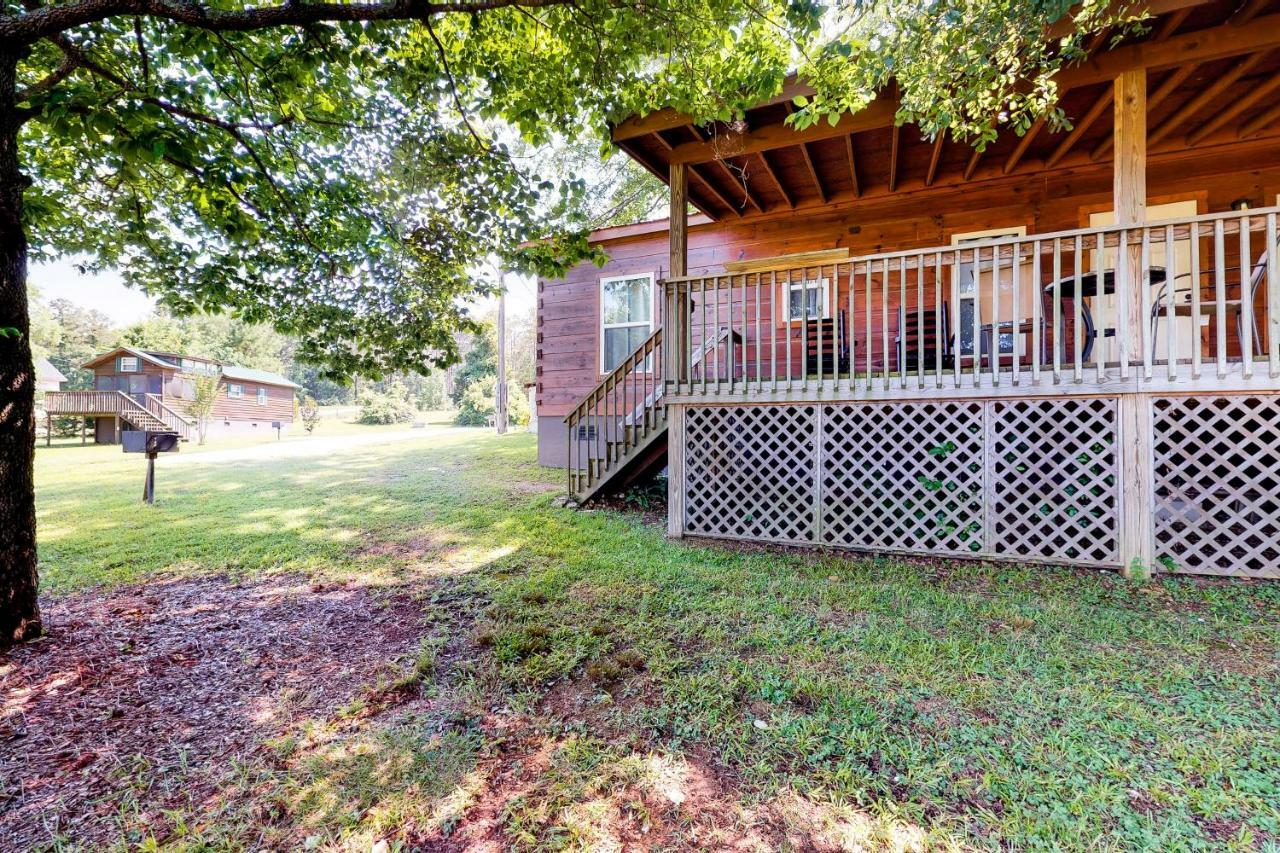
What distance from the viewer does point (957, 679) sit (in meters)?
2.48

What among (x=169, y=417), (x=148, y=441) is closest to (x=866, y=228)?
(x=148, y=441)

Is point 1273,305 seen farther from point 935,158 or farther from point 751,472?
point 751,472

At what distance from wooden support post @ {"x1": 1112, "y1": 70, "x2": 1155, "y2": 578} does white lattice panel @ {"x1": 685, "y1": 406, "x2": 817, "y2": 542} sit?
220 centimetres

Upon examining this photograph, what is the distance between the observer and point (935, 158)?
542 cm

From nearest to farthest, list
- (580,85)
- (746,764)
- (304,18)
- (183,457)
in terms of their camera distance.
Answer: (746,764), (304,18), (580,85), (183,457)

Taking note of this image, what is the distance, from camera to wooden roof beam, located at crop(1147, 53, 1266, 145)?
13.0ft

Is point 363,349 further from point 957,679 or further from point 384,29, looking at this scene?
point 957,679

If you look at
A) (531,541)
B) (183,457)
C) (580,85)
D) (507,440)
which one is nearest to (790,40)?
(580,85)

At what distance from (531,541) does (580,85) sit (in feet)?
13.3

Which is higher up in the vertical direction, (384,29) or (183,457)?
(384,29)

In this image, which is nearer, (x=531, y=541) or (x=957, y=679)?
(x=957, y=679)

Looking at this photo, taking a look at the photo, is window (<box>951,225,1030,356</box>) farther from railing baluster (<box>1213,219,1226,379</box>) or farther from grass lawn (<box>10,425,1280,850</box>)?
grass lawn (<box>10,425,1280,850</box>)

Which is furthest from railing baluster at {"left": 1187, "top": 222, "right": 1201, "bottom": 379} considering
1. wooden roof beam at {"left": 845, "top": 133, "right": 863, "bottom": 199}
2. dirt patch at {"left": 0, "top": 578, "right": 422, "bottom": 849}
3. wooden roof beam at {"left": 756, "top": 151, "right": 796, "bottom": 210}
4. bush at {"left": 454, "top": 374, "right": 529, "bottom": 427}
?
bush at {"left": 454, "top": 374, "right": 529, "bottom": 427}

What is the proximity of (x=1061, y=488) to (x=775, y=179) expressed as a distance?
4.35 m
